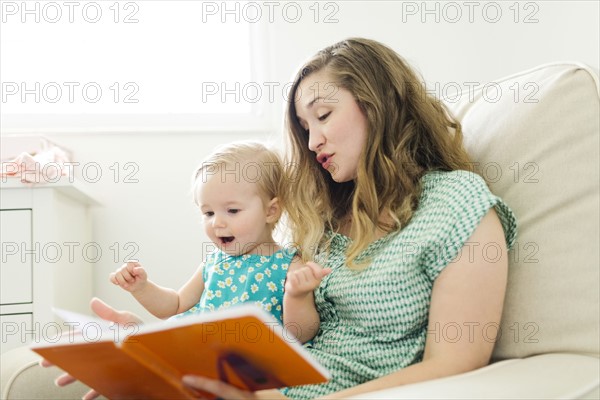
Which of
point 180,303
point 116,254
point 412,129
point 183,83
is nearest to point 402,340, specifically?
point 412,129

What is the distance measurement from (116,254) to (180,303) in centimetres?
97

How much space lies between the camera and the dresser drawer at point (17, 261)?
1.55 metres

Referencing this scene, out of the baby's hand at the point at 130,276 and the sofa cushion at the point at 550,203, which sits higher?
the sofa cushion at the point at 550,203

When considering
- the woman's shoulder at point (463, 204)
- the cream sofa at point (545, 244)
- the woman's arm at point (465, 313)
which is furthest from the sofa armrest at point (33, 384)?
the woman's shoulder at point (463, 204)

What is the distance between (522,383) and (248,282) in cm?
56

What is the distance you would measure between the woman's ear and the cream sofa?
36 cm

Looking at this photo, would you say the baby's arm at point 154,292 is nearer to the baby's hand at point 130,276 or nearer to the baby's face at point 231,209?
the baby's hand at point 130,276

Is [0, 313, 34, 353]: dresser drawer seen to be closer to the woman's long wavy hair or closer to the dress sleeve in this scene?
the woman's long wavy hair

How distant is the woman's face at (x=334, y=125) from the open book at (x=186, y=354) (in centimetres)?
45

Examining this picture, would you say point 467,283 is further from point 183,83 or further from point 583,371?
point 183,83

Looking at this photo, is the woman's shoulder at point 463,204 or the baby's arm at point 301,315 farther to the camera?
the baby's arm at point 301,315

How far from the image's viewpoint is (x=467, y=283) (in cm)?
93

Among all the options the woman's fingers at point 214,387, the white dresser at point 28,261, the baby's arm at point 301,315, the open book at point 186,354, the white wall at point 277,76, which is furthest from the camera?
the white wall at point 277,76

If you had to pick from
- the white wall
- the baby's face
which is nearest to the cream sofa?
the baby's face
